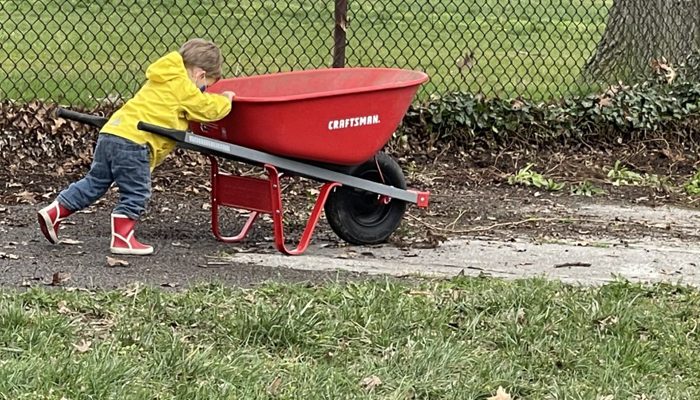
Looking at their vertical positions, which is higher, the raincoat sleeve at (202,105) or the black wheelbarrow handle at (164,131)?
the raincoat sleeve at (202,105)

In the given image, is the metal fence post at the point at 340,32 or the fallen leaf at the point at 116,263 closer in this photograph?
the fallen leaf at the point at 116,263

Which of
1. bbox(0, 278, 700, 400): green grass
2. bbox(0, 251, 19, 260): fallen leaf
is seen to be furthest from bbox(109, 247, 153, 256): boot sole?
bbox(0, 278, 700, 400): green grass

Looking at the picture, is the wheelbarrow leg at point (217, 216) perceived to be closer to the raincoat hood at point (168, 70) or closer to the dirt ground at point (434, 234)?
the dirt ground at point (434, 234)

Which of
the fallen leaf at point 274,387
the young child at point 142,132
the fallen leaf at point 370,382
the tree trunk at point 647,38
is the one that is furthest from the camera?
the tree trunk at point 647,38

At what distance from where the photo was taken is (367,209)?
5.80 meters

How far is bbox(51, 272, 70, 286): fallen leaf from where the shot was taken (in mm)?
4637

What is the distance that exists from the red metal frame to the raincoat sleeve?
38 cm

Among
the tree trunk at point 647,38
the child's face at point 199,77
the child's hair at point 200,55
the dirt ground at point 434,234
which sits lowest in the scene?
the dirt ground at point 434,234

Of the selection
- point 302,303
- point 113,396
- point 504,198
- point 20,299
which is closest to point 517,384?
point 302,303

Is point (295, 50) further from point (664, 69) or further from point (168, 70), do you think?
point (168, 70)

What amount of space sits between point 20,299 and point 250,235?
6.35 feet

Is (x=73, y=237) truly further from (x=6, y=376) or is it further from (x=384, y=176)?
(x=6, y=376)

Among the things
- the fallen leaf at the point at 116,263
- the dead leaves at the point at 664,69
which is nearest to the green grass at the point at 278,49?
the dead leaves at the point at 664,69

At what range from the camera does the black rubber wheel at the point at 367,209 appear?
5680 mm
